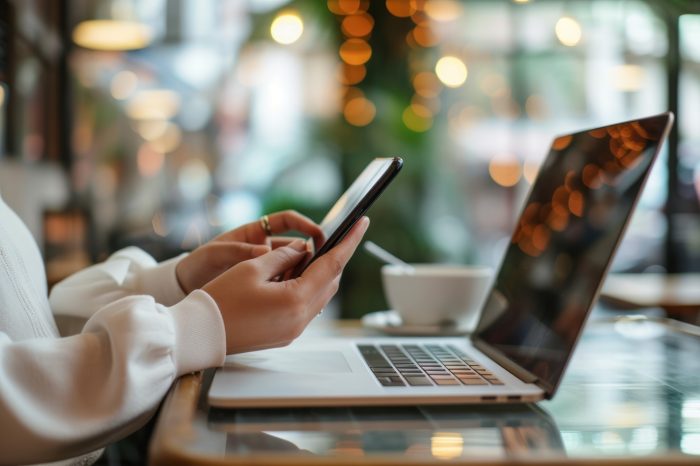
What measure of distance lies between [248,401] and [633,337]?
26.4 inches

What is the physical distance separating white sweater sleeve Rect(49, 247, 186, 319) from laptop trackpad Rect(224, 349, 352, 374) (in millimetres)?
221

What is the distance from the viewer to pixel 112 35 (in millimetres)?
3723

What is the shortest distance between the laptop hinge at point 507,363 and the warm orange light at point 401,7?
323 centimetres

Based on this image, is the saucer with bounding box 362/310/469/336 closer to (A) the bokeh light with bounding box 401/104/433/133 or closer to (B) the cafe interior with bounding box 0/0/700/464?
(B) the cafe interior with bounding box 0/0/700/464

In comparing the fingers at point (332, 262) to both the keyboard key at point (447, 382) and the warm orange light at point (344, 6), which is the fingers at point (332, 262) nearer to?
the keyboard key at point (447, 382)

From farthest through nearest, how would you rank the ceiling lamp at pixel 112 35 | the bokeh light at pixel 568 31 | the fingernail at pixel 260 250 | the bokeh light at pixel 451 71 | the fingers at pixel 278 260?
the bokeh light at pixel 568 31
the bokeh light at pixel 451 71
the ceiling lamp at pixel 112 35
the fingernail at pixel 260 250
the fingers at pixel 278 260

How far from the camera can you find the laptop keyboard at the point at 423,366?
635mm

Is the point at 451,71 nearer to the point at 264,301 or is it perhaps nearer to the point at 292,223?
the point at 292,223

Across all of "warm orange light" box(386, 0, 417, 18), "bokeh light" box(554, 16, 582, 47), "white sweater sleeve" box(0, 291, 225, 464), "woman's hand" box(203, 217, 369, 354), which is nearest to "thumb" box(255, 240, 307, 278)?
"woman's hand" box(203, 217, 369, 354)

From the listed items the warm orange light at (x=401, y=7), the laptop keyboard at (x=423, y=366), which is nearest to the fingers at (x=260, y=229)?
the laptop keyboard at (x=423, y=366)

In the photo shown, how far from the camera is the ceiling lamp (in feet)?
12.0

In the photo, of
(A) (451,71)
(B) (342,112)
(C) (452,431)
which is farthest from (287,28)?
(C) (452,431)

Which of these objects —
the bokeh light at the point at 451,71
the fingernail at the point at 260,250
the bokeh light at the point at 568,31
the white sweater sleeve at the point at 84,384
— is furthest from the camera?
the bokeh light at the point at 568,31

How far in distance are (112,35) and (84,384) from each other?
3461 millimetres
